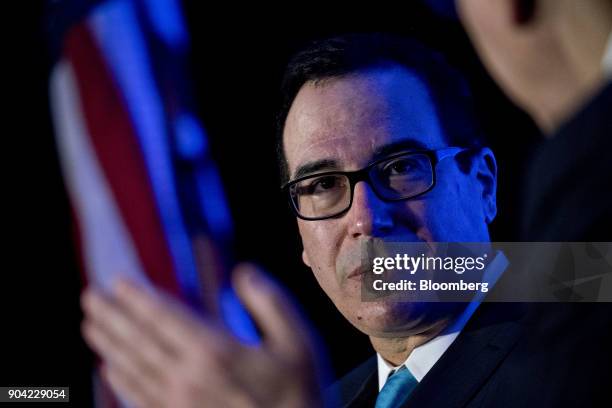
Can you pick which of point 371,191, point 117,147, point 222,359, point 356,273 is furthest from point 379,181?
point 222,359

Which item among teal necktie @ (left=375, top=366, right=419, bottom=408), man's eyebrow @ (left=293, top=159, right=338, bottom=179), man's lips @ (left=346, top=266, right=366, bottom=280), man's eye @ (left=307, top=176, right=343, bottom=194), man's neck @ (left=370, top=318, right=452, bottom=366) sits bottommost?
teal necktie @ (left=375, top=366, right=419, bottom=408)

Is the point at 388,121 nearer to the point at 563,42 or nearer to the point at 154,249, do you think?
the point at 154,249

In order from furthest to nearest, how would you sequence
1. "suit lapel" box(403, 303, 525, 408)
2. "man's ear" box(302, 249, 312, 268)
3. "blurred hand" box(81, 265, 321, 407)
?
"man's ear" box(302, 249, 312, 268) < "suit lapel" box(403, 303, 525, 408) < "blurred hand" box(81, 265, 321, 407)

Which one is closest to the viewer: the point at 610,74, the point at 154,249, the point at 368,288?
the point at 610,74

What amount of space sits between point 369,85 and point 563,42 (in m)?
0.70

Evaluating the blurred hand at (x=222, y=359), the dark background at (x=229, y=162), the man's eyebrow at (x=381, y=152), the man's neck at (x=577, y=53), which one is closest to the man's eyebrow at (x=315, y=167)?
the man's eyebrow at (x=381, y=152)

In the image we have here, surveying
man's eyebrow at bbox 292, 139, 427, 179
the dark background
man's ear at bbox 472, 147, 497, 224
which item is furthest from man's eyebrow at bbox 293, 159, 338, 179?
man's ear at bbox 472, 147, 497, 224

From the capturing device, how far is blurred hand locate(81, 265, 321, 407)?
0.51m

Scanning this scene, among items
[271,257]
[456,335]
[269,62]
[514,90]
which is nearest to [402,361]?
[456,335]

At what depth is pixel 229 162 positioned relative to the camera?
1.29 meters

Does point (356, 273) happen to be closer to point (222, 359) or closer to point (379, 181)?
point (379, 181)

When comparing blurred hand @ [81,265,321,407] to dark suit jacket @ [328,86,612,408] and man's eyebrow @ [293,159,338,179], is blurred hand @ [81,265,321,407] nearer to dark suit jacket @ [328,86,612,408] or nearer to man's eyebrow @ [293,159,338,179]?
dark suit jacket @ [328,86,612,408]

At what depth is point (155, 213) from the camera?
33.1 inches

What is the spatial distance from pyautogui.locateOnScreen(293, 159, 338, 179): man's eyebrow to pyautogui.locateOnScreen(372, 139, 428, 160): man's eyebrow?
69mm
